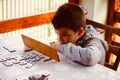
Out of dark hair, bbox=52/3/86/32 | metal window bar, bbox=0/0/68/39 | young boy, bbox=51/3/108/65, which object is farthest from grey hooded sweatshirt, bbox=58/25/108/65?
metal window bar, bbox=0/0/68/39

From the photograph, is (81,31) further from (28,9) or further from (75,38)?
(28,9)

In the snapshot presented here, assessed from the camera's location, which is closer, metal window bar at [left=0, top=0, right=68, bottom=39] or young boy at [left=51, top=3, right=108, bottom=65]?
young boy at [left=51, top=3, right=108, bottom=65]

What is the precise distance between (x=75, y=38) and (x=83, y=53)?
17 centimetres

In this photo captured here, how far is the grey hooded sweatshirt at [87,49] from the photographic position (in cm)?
129

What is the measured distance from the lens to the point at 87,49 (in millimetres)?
1320

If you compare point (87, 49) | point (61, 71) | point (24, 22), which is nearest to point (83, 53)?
point (87, 49)

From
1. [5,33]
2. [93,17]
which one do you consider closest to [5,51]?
[5,33]

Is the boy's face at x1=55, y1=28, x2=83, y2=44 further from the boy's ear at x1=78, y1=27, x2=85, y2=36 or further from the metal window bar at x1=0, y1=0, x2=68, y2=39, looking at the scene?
the metal window bar at x1=0, y1=0, x2=68, y2=39

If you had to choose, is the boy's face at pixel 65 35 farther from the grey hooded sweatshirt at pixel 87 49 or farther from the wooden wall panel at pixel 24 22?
the wooden wall panel at pixel 24 22

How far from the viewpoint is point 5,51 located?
144 centimetres

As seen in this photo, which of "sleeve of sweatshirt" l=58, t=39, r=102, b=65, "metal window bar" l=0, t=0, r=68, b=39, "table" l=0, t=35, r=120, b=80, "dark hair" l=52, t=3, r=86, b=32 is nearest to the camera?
"table" l=0, t=35, r=120, b=80

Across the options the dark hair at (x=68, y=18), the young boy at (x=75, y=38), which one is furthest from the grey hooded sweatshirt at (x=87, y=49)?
the dark hair at (x=68, y=18)

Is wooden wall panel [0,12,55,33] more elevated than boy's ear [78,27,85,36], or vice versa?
boy's ear [78,27,85,36]

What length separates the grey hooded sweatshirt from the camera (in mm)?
1293
